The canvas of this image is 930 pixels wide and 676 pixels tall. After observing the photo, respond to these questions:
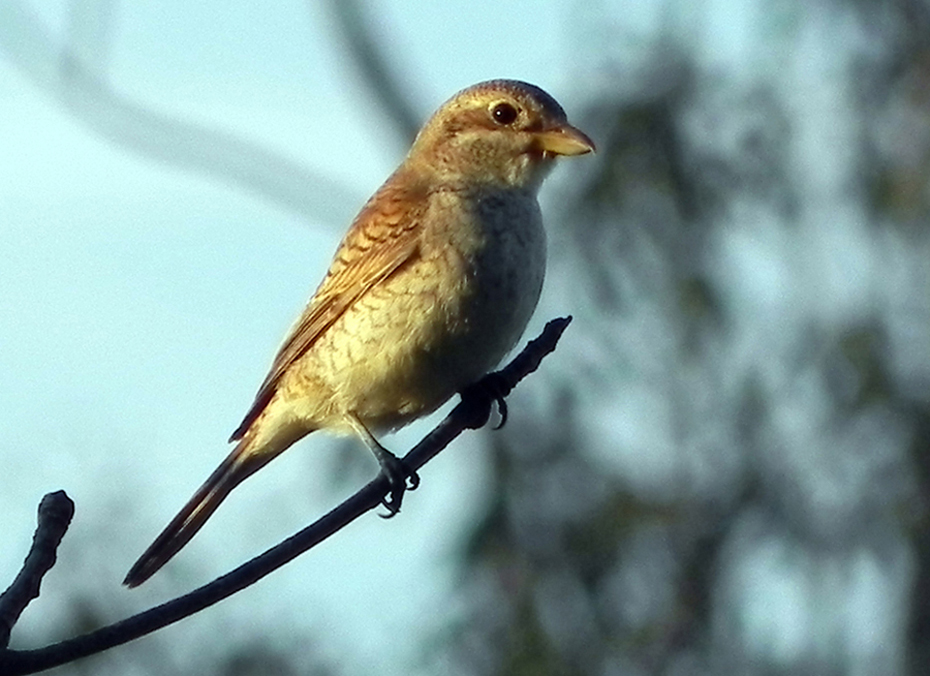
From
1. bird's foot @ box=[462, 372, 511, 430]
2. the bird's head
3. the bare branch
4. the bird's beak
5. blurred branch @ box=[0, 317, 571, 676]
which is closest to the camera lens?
blurred branch @ box=[0, 317, 571, 676]

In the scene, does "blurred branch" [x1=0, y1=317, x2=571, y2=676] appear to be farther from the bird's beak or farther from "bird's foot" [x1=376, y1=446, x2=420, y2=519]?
the bird's beak

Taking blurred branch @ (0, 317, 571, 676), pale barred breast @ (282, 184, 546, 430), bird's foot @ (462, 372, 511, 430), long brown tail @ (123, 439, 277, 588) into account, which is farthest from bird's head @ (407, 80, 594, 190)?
blurred branch @ (0, 317, 571, 676)

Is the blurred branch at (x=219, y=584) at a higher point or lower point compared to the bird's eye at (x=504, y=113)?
lower

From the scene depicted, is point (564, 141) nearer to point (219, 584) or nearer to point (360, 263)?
point (360, 263)

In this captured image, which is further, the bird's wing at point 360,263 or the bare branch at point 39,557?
the bird's wing at point 360,263

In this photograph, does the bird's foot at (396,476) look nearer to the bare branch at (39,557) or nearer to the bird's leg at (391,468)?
the bird's leg at (391,468)

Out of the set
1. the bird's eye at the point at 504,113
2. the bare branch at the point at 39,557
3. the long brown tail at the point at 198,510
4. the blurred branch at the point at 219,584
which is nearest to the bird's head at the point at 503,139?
the bird's eye at the point at 504,113

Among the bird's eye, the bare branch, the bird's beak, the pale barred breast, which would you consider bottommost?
the bare branch

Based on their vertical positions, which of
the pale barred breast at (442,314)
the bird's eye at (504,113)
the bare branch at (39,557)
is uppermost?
the bird's eye at (504,113)

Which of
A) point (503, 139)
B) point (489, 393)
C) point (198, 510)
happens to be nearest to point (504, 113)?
point (503, 139)
